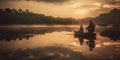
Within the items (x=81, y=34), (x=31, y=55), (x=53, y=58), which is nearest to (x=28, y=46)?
(x=31, y=55)

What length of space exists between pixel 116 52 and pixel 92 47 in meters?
2.99

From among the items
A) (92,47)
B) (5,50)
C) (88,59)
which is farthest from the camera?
(92,47)

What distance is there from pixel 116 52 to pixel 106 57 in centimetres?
234

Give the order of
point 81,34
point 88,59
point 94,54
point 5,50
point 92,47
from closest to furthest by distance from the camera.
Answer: point 88,59 → point 94,54 → point 5,50 → point 92,47 → point 81,34

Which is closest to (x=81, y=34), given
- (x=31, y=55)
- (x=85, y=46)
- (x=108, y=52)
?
(x=85, y=46)

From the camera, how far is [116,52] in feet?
79.8

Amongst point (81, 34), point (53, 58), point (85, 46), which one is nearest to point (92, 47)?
point (85, 46)

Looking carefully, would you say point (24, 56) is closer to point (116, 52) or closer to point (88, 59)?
point (88, 59)

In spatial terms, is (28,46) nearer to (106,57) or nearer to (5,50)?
(5,50)

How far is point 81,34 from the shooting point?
35.8m

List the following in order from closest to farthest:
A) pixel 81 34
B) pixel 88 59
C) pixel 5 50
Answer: pixel 88 59, pixel 5 50, pixel 81 34

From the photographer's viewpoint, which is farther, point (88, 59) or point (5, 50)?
point (5, 50)

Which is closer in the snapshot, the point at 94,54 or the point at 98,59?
the point at 98,59

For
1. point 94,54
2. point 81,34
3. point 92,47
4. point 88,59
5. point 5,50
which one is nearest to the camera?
point 88,59
